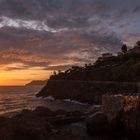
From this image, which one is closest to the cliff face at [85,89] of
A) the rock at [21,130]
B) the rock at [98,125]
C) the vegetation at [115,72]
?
the vegetation at [115,72]

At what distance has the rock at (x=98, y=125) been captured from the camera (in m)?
40.3

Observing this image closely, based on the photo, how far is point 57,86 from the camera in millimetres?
116125

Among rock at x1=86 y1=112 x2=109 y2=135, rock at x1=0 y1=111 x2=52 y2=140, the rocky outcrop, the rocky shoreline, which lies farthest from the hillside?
rock at x1=0 y1=111 x2=52 y2=140

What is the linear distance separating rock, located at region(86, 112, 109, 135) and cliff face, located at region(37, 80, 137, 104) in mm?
32986

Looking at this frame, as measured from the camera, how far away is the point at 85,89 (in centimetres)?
9644

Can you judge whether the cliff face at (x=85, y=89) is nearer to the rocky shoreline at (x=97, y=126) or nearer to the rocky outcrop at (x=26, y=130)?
the rocky shoreline at (x=97, y=126)

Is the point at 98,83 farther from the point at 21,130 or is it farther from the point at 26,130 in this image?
the point at 21,130

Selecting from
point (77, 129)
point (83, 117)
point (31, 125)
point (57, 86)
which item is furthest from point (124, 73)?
point (31, 125)

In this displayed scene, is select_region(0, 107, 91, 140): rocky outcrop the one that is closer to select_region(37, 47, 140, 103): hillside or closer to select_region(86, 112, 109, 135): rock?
select_region(86, 112, 109, 135): rock

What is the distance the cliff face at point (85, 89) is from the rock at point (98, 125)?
32986mm

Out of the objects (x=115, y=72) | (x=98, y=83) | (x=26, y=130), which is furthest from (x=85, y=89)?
(x=26, y=130)

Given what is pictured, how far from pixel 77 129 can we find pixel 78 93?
54398 mm

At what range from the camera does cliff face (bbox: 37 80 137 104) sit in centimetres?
8393

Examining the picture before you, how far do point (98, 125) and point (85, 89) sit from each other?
55.8 metres
